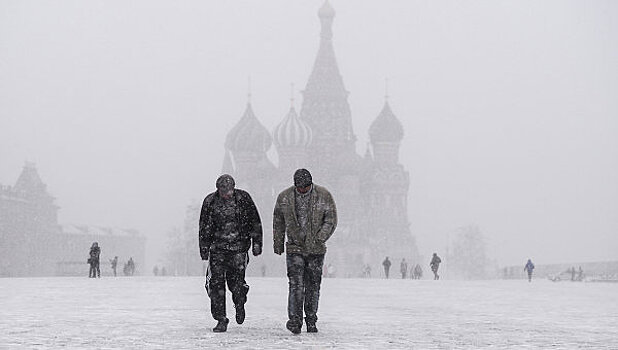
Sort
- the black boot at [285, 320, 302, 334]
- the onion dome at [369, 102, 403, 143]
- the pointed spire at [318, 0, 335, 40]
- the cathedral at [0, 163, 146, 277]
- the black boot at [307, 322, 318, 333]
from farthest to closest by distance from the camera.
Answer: the pointed spire at [318, 0, 335, 40] → the onion dome at [369, 102, 403, 143] → the cathedral at [0, 163, 146, 277] → the black boot at [307, 322, 318, 333] → the black boot at [285, 320, 302, 334]

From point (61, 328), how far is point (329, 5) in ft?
413

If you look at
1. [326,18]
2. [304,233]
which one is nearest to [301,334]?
[304,233]

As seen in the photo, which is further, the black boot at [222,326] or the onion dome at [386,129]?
the onion dome at [386,129]

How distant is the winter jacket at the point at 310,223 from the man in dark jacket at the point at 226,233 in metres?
0.20

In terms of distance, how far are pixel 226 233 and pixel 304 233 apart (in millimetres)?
717

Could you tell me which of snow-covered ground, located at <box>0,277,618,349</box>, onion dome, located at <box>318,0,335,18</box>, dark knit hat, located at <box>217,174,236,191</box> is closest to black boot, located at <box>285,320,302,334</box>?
snow-covered ground, located at <box>0,277,618,349</box>

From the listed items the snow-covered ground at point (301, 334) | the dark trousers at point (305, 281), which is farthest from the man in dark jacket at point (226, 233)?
the snow-covered ground at point (301, 334)

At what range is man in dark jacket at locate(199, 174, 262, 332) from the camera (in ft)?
28.1

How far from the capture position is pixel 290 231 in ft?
28.0

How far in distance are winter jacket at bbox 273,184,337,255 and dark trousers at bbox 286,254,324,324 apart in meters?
0.09

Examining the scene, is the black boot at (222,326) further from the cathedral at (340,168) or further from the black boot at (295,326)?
the cathedral at (340,168)

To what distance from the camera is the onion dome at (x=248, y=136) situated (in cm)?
11031

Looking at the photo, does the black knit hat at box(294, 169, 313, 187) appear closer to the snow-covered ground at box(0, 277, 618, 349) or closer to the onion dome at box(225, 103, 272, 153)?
the snow-covered ground at box(0, 277, 618, 349)

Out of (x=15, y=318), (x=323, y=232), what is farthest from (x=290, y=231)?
(x=15, y=318)
